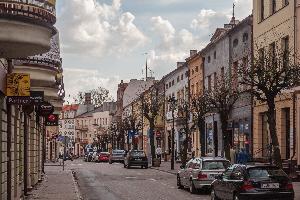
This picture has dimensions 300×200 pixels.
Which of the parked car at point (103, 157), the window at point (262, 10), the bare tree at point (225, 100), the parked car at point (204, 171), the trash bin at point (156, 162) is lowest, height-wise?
the parked car at point (103, 157)

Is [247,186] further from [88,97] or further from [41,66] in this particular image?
[88,97]

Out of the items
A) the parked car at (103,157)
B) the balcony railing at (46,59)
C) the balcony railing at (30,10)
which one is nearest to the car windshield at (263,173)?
the balcony railing at (46,59)

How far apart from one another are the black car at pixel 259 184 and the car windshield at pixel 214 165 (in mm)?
6721

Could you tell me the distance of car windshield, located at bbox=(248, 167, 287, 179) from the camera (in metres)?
18.7

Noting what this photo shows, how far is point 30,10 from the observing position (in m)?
12.0

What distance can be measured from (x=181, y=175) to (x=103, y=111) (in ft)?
395

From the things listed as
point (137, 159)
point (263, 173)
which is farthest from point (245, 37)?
point (263, 173)

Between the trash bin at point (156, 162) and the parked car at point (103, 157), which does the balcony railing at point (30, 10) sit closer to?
the trash bin at point (156, 162)

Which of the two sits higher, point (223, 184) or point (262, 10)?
point (262, 10)

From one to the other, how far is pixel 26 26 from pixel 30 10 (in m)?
0.30

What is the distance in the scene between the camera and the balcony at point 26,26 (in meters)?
11.7

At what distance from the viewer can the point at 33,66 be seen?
20.8 meters

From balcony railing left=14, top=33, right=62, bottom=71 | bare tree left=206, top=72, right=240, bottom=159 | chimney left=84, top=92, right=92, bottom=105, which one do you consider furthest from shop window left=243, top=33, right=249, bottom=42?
chimney left=84, top=92, right=92, bottom=105

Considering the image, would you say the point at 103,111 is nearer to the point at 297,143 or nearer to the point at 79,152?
the point at 79,152
